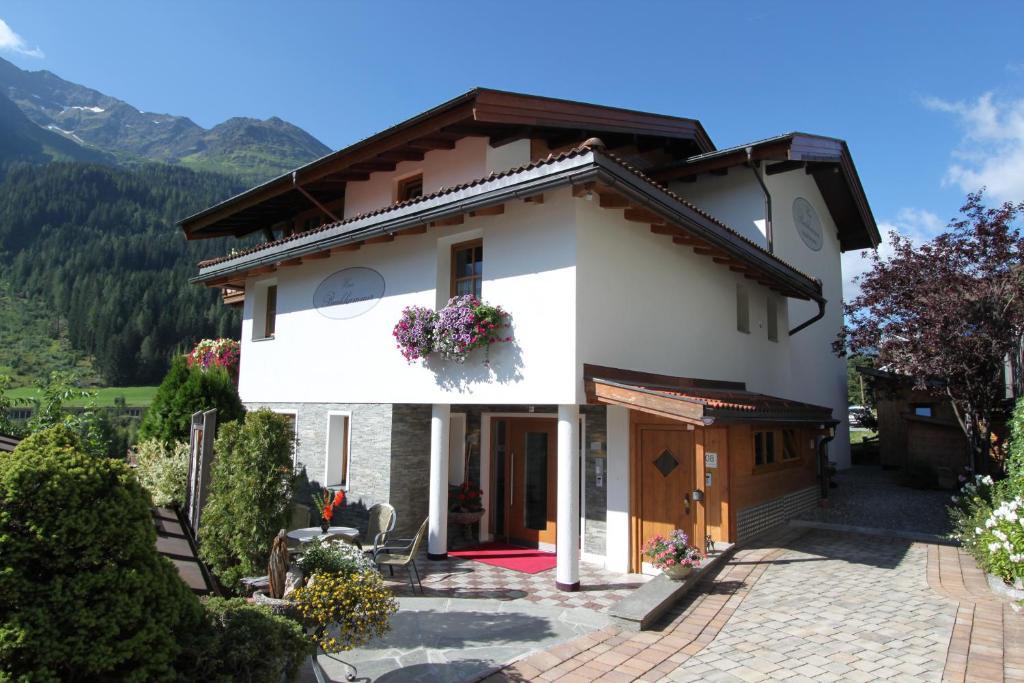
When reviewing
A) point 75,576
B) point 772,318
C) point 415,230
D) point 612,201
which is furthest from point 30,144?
point 75,576

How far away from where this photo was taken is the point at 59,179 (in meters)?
105

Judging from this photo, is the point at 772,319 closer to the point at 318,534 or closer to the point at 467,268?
the point at 467,268

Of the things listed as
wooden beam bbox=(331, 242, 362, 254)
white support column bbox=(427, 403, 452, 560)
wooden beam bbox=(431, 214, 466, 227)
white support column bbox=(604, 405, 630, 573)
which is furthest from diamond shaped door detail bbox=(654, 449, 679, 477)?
wooden beam bbox=(331, 242, 362, 254)

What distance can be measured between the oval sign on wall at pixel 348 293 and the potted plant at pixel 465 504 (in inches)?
148

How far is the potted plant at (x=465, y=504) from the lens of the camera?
11281 mm

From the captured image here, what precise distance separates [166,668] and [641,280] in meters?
7.70

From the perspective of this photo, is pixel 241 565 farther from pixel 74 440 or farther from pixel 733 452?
pixel 733 452

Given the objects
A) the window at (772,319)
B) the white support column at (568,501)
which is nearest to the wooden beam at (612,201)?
the white support column at (568,501)

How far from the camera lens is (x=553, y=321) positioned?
8.36 meters

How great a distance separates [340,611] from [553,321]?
4510mm

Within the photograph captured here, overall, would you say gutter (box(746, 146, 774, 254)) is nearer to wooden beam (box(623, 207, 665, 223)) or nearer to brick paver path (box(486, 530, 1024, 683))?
wooden beam (box(623, 207, 665, 223))

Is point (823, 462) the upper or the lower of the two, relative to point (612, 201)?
lower

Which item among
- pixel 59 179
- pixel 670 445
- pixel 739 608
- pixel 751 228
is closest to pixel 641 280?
pixel 670 445

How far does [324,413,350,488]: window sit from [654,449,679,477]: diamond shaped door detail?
18.7ft
